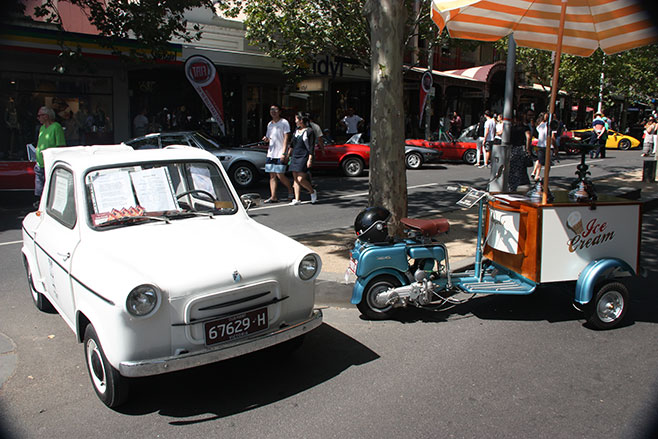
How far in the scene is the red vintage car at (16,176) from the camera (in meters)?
11.1

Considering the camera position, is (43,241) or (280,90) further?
(280,90)

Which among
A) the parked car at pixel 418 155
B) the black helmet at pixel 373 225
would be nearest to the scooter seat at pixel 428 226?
the black helmet at pixel 373 225

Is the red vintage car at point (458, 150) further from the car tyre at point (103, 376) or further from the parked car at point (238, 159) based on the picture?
the car tyre at point (103, 376)

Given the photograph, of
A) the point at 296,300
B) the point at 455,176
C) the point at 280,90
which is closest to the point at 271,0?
the point at 280,90

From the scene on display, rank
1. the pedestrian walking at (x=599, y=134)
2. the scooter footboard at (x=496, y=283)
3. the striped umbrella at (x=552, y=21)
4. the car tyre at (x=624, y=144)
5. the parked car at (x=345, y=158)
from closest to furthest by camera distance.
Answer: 1. the scooter footboard at (x=496, y=283)
2. the striped umbrella at (x=552, y=21)
3. the parked car at (x=345, y=158)
4. the pedestrian walking at (x=599, y=134)
5. the car tyre at (x=624, y=144)

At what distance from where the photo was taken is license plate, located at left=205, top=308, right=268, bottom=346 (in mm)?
3533

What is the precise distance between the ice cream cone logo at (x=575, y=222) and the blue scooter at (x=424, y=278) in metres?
0.34

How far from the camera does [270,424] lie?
11.2 ft

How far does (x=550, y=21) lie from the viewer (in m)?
6.46

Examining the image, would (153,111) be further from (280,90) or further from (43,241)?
(43,241)

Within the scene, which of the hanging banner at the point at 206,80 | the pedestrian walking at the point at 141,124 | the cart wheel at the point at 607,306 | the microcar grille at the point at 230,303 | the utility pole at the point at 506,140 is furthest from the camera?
the pedestrian walking at the point at 141,124

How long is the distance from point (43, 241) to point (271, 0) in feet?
52.8

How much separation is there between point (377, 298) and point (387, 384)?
122 cm

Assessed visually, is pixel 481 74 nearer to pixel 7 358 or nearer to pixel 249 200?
pixel 249 200
